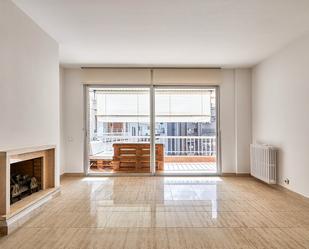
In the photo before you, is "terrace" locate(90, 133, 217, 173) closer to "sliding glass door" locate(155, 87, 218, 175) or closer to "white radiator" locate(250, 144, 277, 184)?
"sliding glass door" locate(155, 87, 218, 175)

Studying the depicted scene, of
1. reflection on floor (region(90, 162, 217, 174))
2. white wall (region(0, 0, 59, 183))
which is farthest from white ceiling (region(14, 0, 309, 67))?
reflection on floor (region(90, 162, 217, 174))

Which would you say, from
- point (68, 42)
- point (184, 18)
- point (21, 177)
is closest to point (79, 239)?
point (21, 177)

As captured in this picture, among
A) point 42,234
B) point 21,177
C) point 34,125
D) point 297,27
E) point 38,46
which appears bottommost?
point 42,234

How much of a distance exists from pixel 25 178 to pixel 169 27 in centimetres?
293

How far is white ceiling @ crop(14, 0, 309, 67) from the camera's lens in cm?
346

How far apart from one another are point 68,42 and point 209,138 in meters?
4.86

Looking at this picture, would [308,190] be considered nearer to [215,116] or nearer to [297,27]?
[297,27]

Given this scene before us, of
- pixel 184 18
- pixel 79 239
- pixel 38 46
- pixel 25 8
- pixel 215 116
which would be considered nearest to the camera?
pixel 79 239

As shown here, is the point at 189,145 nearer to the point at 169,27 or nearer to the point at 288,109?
the point at 288,109

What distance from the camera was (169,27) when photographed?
4156 mm

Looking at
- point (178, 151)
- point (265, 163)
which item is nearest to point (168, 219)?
point (265, 163)

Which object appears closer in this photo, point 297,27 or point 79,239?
point 79,239

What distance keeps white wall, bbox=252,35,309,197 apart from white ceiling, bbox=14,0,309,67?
274mm

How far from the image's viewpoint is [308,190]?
14.3 ft
